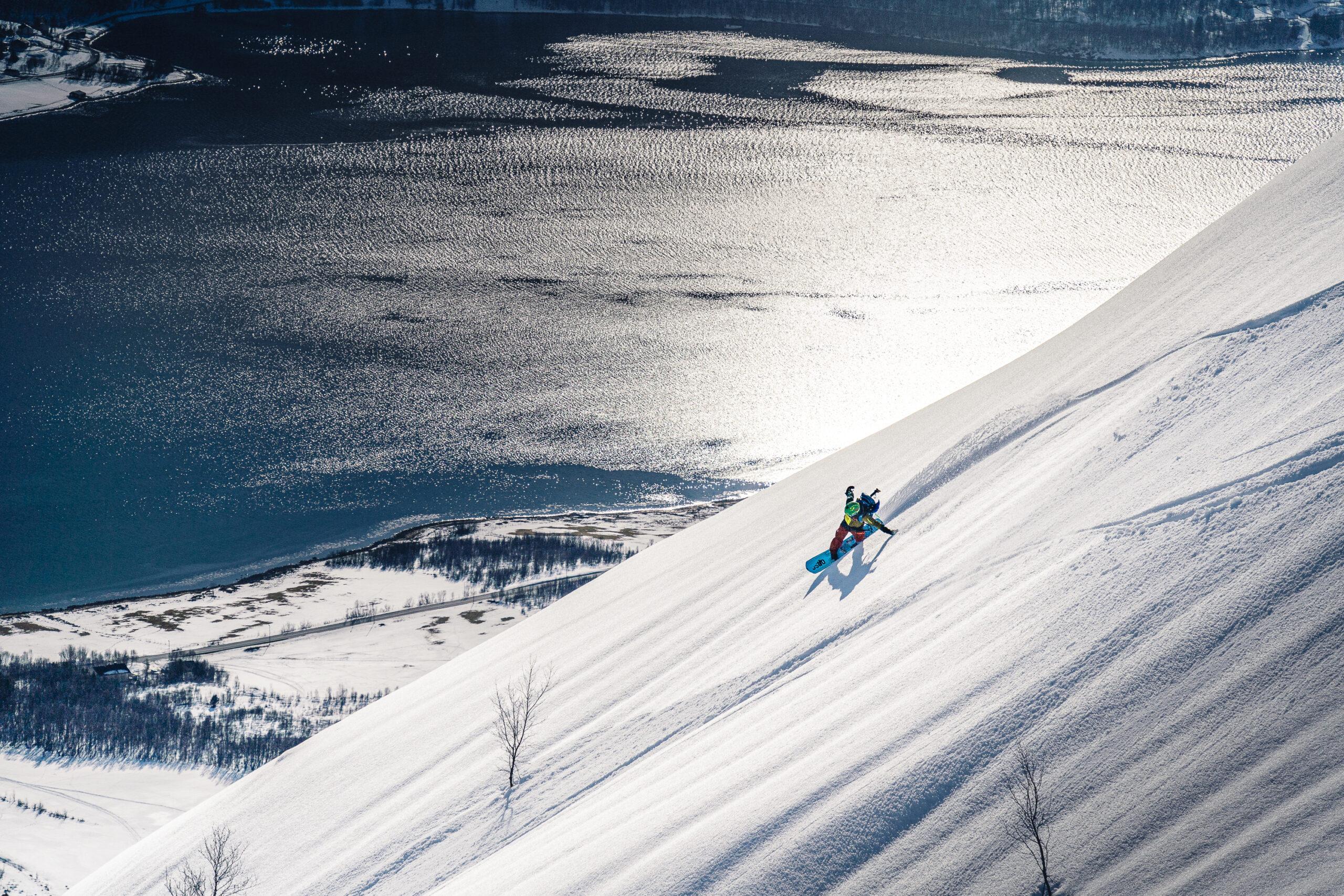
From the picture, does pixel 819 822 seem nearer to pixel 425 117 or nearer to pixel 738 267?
pixel 738 267

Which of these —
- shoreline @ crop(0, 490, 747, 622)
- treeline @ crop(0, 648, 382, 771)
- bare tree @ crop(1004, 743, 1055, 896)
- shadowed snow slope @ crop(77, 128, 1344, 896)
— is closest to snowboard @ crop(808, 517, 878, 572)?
shadowed snow slope @ crop(77, 128, 1344, 896)

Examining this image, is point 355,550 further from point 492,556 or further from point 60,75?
point 60,75

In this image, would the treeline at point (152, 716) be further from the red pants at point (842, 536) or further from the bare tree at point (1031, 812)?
the bare tree at point (1031, 812)

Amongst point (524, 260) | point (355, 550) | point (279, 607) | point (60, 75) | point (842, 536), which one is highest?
point (60, 75)

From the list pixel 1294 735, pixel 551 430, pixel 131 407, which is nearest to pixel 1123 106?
pixel 551 430

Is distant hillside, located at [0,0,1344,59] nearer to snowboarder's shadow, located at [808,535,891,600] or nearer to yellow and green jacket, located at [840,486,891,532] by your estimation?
yellow and green jacket, located at [840,486,891,532]

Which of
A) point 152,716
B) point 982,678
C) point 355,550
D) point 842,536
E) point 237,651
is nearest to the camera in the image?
point 982,678

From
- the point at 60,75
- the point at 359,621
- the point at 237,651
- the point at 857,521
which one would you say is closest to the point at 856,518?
the point at 857,521
